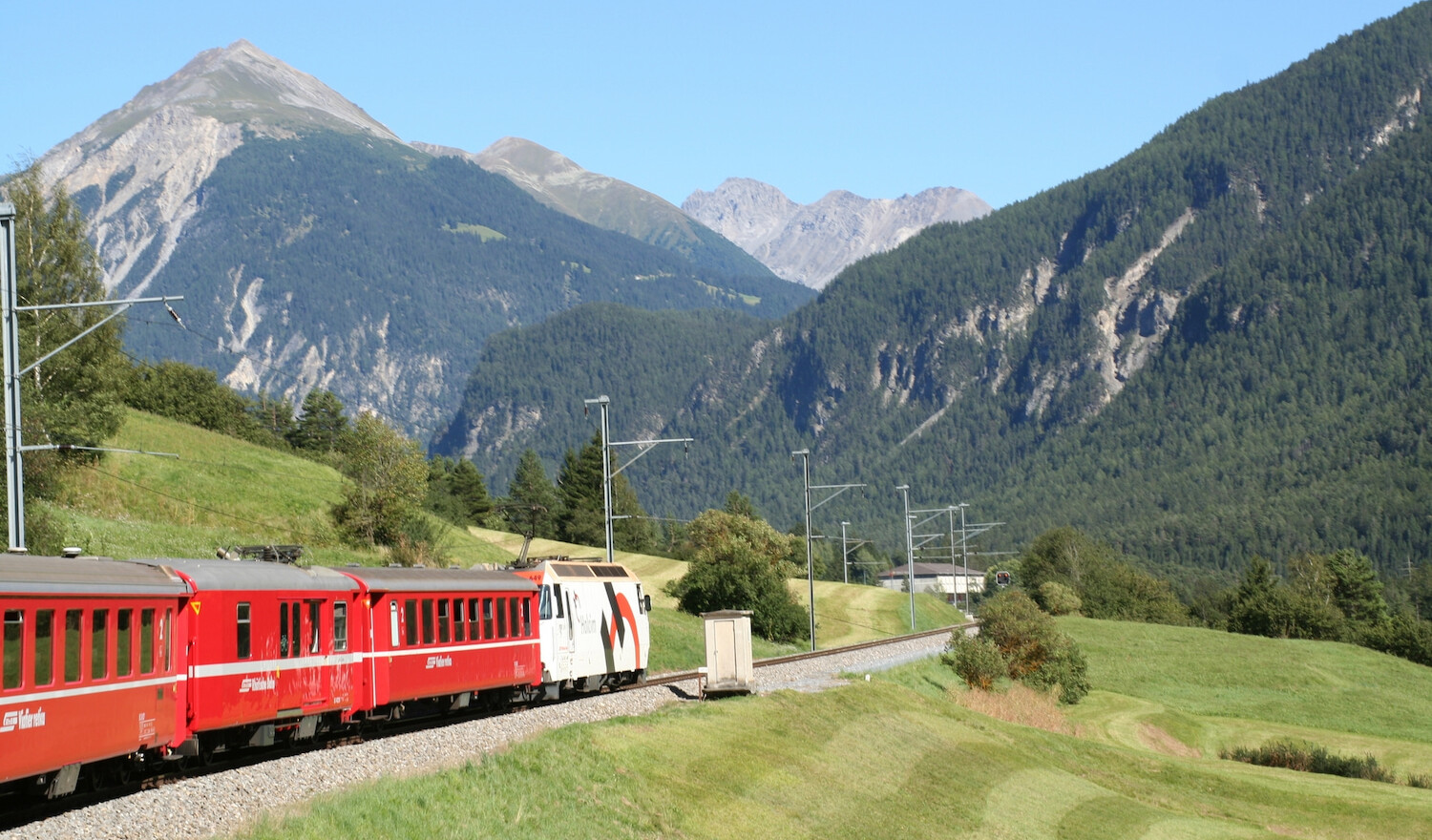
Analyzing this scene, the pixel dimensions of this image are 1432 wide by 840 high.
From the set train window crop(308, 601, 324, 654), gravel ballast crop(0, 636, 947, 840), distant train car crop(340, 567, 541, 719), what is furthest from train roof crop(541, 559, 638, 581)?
train window crop(308, 601, 324, 654)

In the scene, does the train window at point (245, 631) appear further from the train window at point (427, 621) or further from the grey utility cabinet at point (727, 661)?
the grey utility cabinet at point (727, 661)

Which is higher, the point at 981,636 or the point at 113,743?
the point at 113,743

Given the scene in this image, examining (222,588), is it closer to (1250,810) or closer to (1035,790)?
(1035,790)

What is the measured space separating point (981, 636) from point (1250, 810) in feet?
76.9

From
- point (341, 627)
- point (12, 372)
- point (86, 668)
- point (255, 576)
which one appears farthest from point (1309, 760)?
point (86, 668)

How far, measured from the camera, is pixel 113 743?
1831cm

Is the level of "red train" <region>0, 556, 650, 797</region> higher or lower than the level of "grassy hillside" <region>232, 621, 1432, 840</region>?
higher

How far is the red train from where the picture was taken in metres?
17.0

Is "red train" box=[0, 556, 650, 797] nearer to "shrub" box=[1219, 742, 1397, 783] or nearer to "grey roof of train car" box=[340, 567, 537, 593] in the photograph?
"grey roof of train car" box=[340, 567, 537, 593]

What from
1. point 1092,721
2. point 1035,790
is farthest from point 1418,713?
point 1035,790

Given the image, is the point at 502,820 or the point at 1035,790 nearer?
the point at 502,820

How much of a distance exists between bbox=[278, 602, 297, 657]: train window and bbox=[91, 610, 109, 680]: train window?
4835 millimetres

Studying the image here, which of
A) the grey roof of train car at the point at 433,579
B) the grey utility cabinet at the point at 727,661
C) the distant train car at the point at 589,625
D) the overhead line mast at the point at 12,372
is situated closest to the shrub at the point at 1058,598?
the distant train car at the point at 589,625

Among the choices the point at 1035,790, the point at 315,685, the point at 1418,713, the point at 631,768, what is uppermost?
the point at 315,685
